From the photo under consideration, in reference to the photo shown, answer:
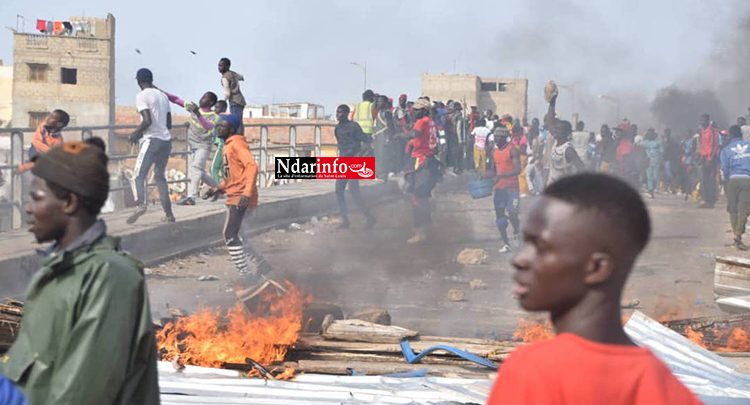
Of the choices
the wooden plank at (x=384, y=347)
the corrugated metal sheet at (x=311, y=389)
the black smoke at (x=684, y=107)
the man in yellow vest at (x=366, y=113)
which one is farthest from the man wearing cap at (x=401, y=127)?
the black smoke at (x=684, y=107)

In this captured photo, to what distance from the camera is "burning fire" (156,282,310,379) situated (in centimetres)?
621

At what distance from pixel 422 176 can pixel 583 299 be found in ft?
43.0

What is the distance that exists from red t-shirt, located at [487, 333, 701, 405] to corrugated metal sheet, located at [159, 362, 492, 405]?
3.61 meters

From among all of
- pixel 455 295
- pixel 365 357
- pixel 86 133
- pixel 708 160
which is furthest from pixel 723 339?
pixel 708 160

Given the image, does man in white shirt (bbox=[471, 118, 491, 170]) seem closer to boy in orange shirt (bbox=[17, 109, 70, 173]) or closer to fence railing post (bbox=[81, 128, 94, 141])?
fence railing post (bbox=[81, 128, 94, 141])

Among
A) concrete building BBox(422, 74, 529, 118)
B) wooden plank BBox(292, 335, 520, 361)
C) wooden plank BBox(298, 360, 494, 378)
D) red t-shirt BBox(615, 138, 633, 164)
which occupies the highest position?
concrete building BBox(422, 74, 529, 118)

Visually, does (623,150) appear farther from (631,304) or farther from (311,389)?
(311,389)

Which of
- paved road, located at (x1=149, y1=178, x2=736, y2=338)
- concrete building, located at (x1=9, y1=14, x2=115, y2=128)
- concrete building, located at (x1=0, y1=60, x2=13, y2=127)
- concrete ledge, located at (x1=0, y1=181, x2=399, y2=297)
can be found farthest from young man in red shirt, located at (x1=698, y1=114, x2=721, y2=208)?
concrete building, located at (x1=0, y1=60, x2=13, y2=127)

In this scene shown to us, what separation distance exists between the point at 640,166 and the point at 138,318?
76.7 ft

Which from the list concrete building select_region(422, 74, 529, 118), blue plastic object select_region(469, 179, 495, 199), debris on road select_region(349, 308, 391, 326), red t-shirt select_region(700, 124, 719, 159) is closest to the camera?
debris on road select_region(349, 308, 391, 326)

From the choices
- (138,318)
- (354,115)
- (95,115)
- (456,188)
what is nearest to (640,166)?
(456,188)

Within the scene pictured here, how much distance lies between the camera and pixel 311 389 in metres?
5.82

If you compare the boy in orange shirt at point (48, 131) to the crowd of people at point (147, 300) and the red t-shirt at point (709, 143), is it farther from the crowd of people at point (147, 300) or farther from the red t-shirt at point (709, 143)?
the red t-shirt at point (709, 143)

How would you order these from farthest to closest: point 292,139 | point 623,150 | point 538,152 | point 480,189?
point 623,150
point 538,152
point 292,139
point 480,189
